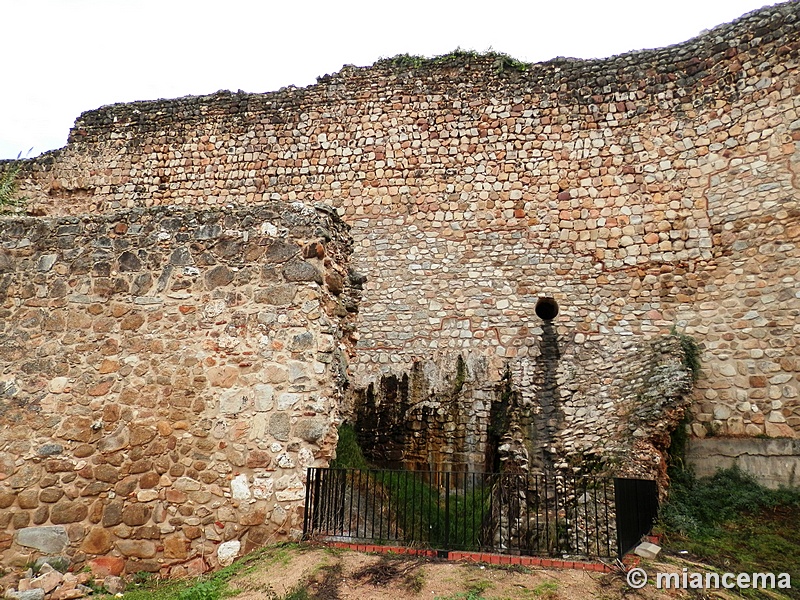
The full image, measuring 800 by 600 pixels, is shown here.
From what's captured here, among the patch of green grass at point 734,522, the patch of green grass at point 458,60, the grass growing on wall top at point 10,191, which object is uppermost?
the patch of green grass at point 458,60

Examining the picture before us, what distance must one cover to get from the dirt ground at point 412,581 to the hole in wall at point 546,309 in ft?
22.2

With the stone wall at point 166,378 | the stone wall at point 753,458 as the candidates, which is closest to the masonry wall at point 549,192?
the stone wall at point 753,458

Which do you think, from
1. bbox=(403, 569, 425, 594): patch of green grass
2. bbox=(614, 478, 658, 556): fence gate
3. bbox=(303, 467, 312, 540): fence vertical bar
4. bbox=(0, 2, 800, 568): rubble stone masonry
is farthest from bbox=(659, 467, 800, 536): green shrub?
bbox=(303, 467, 312, 540): fence vertical bar

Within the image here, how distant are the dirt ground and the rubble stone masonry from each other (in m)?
1.13

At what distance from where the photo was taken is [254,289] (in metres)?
6.52

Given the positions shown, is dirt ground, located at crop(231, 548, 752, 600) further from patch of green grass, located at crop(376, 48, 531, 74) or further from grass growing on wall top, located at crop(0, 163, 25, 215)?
grass growing on wall top, located at crop(0, 163, 25, 215)

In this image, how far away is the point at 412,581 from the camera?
484 cm

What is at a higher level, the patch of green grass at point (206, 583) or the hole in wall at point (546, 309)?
the hole in wall at point (546, 309)

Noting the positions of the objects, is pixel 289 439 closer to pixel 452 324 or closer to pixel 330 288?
pixel 330 288

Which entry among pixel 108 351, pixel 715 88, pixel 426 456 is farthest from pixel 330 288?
pixel 715 88

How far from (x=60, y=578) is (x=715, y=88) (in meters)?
12.2

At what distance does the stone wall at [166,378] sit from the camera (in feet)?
19.6

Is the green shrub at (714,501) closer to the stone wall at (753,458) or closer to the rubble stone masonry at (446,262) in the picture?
the stone wall at (753,458)

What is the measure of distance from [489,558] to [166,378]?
357cm
